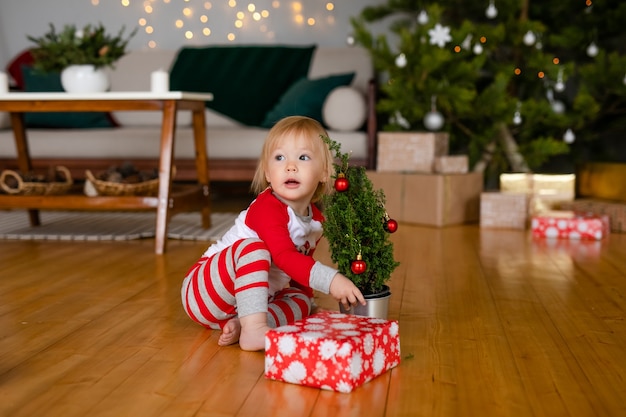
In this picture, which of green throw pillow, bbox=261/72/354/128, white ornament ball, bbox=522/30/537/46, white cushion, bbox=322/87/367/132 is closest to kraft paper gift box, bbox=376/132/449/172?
white cushion, bbox=322/87/367/132

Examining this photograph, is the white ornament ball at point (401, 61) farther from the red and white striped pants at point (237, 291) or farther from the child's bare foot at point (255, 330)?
the child's bare foot at point (255, 330)

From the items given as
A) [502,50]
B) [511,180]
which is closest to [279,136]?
[511,180]

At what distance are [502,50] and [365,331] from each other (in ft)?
10.2

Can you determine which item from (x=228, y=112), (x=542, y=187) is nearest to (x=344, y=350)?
(x=542, y=187)

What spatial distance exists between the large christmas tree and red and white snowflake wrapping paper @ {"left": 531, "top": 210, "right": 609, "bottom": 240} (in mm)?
552

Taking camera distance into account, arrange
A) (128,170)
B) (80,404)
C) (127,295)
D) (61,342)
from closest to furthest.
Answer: (80,404) → (61,342) → (127,295) → (128,170)

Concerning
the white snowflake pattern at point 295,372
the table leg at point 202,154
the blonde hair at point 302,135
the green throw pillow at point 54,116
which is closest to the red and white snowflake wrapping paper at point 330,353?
the white snowflake pattern at point 295,372

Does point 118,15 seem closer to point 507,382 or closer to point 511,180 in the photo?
point 511,180

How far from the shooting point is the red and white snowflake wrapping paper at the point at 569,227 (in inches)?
118

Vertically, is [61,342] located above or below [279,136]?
below

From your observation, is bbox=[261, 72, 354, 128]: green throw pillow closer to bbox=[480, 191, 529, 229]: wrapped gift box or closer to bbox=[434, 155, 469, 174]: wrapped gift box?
bbox=[434, 155, 469, 174]: wrapped gift box

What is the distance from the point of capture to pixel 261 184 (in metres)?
1.75

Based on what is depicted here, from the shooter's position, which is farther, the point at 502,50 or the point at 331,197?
the point at 502,50

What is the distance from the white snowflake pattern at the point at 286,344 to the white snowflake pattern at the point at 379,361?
0.47ft
